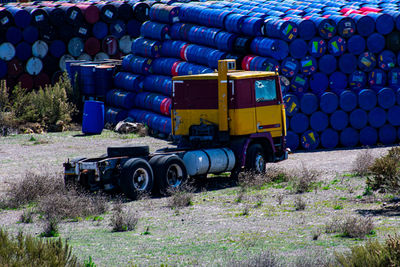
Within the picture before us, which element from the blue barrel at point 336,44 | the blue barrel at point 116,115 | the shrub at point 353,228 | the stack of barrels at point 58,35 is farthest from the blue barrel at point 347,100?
the stack of barrels at point 58,35

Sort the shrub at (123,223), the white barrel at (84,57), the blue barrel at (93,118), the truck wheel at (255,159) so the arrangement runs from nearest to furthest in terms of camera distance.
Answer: the shrub at (123,223)
the truck wheel at (255,159)
the blue barrel at (93,118)
the white barrel at (84,57)

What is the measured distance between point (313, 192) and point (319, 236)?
13.2 ft

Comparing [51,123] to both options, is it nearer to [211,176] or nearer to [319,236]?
[211,176]

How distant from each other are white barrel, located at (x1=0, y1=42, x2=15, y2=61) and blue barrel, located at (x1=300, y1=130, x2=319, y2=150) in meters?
13.7

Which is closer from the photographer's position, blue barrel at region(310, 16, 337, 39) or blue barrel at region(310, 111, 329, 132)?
blue barrel at region(310, 16, 337, 39)

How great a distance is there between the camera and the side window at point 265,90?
48.8 ft

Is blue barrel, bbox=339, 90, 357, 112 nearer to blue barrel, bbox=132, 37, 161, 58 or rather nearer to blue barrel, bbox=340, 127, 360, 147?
blue barrel, bbox=340, 127, 360, 147

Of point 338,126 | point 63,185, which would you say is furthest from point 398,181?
point 338,126

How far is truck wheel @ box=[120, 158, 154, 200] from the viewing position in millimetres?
12852

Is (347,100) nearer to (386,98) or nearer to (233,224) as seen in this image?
(386,98)

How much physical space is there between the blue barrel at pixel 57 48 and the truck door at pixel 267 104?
1569 cm

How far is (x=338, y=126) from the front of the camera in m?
19.4

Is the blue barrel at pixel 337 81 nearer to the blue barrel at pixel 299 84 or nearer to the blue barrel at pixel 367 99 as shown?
the blue barrel at pixel 367 99

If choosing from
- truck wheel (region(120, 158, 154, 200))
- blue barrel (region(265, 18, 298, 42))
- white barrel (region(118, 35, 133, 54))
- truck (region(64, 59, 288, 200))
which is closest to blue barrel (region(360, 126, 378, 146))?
blue barrel (region(265, 18, 298, 42))
